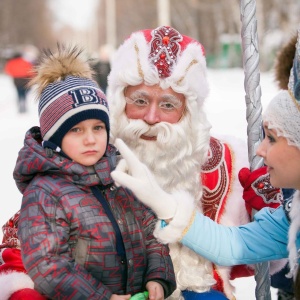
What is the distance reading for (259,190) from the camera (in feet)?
8.18

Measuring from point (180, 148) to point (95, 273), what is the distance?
29.8 inches

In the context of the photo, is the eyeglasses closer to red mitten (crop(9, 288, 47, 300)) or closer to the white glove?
the white glove

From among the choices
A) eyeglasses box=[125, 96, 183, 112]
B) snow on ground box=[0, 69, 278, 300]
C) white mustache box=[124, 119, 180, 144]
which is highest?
eyeglasses box=[125, 96, 183, 112]

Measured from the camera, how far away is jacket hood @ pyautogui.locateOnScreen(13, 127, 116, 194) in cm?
207

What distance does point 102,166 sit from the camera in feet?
7.12

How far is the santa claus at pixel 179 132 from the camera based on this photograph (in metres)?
2.53

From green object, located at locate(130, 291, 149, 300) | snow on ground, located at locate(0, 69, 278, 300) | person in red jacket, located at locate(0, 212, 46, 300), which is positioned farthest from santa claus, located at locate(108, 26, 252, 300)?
person in red jacket, located at locate(0, 212, 46, 300)

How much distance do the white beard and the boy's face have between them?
0.40m

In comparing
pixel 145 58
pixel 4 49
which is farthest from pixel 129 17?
pixel 145 58

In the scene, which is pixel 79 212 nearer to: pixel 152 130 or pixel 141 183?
pixel 141 183

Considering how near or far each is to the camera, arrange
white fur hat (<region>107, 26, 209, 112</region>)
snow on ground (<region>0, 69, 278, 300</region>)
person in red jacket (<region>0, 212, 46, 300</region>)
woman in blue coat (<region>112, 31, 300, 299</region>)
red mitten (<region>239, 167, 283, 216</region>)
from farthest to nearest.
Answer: snow on ground (<region>0, 69, 278, 300</region>)
white fur hat (<region>107, 26, 209, 112</region>)
red mitten (<region>239, 167, 283, 216</region>)
person in red jacket (<region>0, 212, 46, 300</region>)
woman in blue coat (<region>112, 31, 300, 299</region>)

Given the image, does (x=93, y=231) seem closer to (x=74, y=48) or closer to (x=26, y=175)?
(x=26, y=175)

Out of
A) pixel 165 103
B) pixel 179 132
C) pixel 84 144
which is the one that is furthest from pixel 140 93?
pixel 84 144

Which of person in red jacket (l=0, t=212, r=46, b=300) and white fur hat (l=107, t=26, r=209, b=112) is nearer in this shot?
person in red jacket (l=0, t=212, r=46, b=300)
